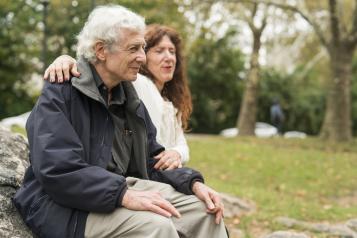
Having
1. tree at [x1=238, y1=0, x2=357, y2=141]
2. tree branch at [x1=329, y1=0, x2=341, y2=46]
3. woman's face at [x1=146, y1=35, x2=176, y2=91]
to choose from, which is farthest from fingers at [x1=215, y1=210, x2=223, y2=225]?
tree at [x1=238, y1=0, x2=357, y2=141]

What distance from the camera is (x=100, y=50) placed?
2941 millimetres

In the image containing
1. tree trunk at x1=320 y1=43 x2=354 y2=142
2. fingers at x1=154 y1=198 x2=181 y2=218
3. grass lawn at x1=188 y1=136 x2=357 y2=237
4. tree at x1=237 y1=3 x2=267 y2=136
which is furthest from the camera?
tree at x1=237 y1=3 x2=267 y2=136

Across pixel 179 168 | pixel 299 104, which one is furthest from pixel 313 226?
pixel 299 104

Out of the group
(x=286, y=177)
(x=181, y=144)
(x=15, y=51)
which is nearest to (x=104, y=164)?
(x=181, y=144)

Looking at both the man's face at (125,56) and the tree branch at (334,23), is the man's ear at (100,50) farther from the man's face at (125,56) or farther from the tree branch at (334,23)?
the tree branch at (334,23)

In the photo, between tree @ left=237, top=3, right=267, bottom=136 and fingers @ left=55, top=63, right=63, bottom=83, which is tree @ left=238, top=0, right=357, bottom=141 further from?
fingers @ left=55, top=63, right=63, bottom=83

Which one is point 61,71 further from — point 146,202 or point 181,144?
point 181,144

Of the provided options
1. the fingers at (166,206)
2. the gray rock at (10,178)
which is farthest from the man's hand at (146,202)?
the gray rock at (10,178)

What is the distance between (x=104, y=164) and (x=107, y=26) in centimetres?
74

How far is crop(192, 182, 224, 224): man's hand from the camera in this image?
2.99 metres

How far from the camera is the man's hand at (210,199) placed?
118 inches

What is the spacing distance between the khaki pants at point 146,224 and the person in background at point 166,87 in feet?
3.93

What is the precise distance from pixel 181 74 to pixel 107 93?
6.22 ft

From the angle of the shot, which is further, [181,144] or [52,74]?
[181,144]
